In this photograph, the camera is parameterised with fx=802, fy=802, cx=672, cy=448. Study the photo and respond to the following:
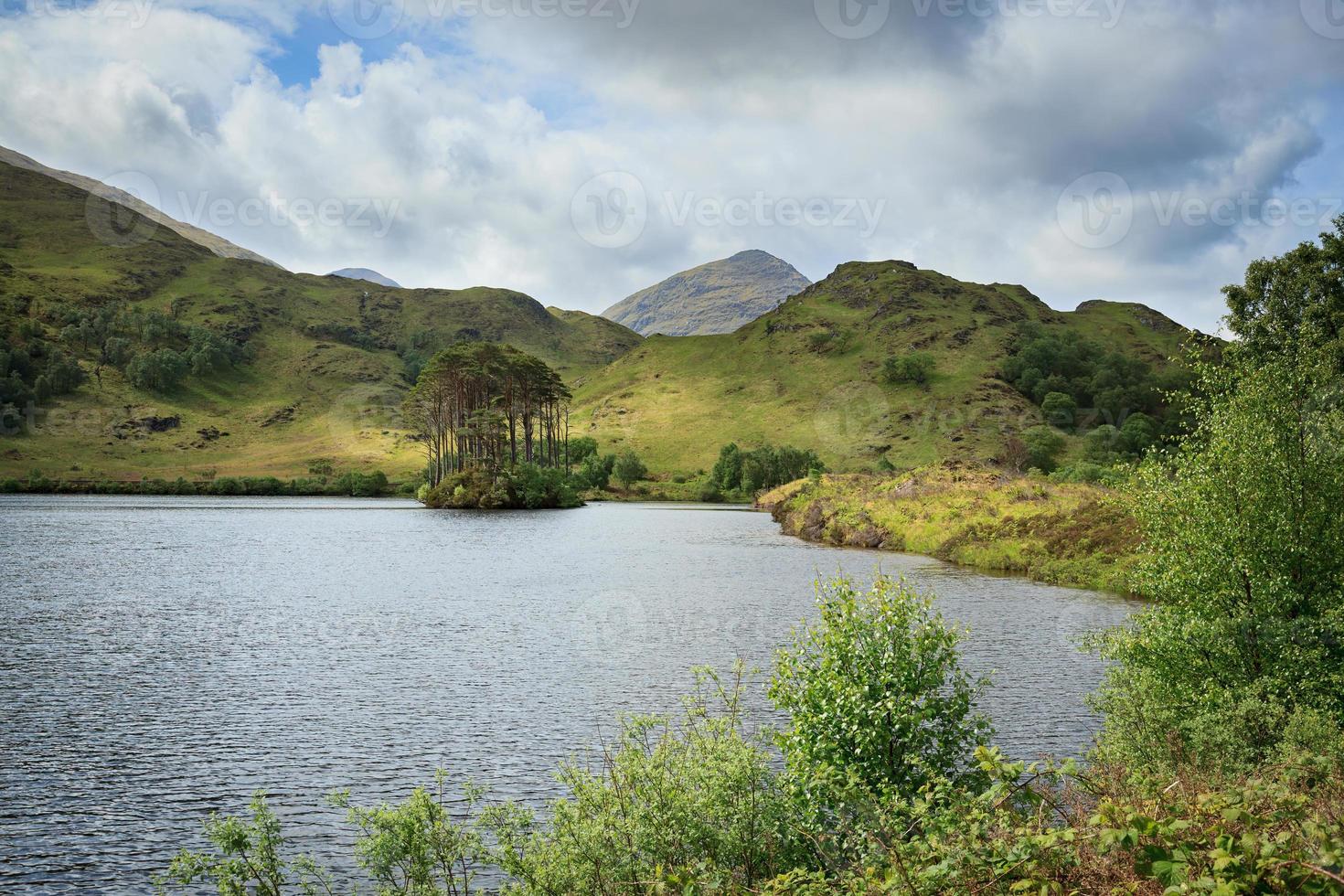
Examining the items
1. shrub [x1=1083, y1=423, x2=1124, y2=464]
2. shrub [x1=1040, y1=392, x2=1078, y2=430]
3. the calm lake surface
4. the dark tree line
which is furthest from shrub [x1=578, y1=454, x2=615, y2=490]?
the calm lake surface

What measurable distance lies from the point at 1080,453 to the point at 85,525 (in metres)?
167

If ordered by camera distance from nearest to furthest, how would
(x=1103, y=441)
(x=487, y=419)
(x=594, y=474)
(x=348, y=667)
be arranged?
(x=348, y=667)
(x=487, y=419)
(x=1103, y=441)
(x=594, y=474)

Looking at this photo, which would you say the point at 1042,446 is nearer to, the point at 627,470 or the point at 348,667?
the point at 627,470

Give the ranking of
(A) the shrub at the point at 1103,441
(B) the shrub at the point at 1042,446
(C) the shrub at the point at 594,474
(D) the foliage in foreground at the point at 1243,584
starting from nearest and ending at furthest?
(D) the foliage in foreground at the point at 1243,584 → (B) the shrub at the point at 1042,446 → (A) the shrub at the point at 1103,441 → (C) the shrub at the point at 594,474

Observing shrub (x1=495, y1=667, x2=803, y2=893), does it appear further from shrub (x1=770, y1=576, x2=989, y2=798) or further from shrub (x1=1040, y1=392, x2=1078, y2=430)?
shrub (x1=1040, y1=392, x2=1078, y2=430)

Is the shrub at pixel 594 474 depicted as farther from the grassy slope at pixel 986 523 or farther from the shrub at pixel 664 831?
the shrub at pixel 664 831

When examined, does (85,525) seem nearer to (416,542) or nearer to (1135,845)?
(416,542)

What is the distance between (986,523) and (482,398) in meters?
95.4

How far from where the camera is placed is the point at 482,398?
138625mm

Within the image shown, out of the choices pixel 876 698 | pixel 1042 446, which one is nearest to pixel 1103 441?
pixel 1042 446

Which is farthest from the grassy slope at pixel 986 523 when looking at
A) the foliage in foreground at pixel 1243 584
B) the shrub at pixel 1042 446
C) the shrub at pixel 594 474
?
the shrub at pixel 594 474

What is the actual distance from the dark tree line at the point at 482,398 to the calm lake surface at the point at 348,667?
214 ft

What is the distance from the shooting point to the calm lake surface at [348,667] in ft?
54.1

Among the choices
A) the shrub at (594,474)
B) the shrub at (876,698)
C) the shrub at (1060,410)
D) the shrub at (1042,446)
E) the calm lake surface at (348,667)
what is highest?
the shrub at (1060,410)
